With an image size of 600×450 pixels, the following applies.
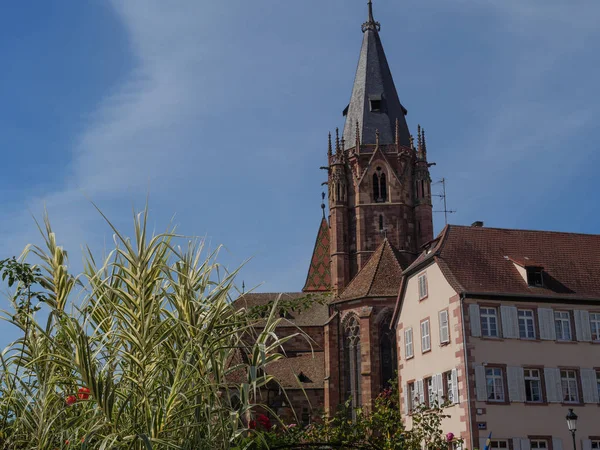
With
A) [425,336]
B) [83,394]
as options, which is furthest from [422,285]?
[83,394]

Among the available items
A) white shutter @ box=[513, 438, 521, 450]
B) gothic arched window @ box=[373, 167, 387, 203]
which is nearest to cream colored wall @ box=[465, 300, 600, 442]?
white shutter @ box=[513, 438, 521, 450]

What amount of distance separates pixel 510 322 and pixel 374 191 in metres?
28.0

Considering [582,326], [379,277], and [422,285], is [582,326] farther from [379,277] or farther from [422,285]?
[379,277]

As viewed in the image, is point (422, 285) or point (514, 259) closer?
point (514, 259)

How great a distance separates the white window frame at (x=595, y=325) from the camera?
94.8 feet

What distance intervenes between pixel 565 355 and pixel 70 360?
24.4 metres

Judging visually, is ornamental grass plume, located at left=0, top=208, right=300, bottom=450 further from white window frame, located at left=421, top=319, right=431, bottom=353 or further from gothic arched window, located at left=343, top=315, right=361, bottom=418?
gothic arched window, located at left=343, top=315, right=361, bottom=418

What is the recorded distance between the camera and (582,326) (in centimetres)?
2873

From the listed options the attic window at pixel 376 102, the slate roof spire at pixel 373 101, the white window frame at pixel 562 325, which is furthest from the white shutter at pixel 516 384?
the attic window at pixel 376 102

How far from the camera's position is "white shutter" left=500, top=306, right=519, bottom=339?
1099 inches

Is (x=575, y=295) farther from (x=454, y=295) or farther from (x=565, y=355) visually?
(x=454, y=295)

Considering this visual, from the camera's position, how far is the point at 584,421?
89.9ft

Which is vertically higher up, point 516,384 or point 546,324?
point 546,324

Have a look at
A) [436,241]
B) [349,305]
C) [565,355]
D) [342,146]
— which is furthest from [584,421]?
[342,146]
